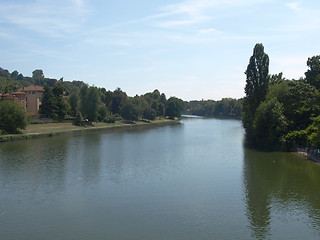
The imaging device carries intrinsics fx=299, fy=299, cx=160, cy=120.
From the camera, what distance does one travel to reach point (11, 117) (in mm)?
61375

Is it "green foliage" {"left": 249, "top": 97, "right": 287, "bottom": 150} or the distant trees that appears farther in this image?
the distant trees

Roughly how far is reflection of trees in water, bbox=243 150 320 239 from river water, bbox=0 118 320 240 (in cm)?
8

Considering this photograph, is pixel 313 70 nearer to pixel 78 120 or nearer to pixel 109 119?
pixel 78 120

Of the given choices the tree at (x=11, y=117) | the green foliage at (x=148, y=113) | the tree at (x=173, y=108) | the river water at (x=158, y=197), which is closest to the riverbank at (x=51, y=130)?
the tree at (x=11, y=117)

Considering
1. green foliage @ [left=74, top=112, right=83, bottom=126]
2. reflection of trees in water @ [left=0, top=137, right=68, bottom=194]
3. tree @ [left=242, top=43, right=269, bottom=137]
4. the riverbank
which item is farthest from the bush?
tree @ [left=242, top=43, right=269, bottom=137]

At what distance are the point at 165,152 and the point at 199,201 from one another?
25.1 m

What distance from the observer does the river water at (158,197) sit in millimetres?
18672

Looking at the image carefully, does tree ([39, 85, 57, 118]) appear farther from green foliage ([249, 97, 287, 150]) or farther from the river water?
green foliage ([249, 97, 287, 150])

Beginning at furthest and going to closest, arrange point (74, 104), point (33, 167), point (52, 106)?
point (74, 104), point (52, 106), point (33, 167)

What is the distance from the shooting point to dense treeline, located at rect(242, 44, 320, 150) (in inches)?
1837

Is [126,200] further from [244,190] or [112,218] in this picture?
[244,190]

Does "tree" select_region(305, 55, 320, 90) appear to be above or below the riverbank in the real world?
above

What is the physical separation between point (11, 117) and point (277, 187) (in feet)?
176

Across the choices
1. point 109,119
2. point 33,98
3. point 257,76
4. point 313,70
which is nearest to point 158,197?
point 257,76
